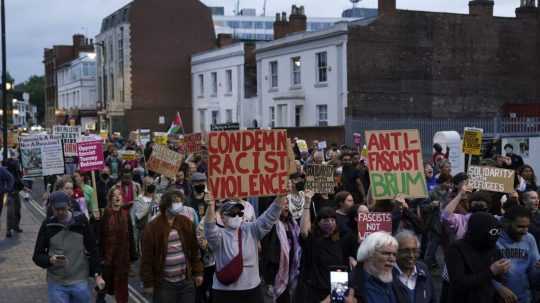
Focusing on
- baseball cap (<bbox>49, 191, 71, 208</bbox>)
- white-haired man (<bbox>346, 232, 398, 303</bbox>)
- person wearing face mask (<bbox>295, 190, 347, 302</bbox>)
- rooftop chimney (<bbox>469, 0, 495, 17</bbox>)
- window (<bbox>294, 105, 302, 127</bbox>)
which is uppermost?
rooftop chimney (<bbox>469, 0, 495, 17</bbox>)

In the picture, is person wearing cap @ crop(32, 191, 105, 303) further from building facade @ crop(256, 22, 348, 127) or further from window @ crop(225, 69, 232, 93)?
window @ crop(225, 69, 232, 93)

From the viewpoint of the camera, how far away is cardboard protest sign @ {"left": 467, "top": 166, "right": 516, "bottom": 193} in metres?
10.9

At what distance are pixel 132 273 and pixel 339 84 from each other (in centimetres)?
2274

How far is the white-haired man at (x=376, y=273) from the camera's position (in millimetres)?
5043

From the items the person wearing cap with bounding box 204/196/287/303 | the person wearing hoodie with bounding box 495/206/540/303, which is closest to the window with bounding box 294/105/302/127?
the person wearing cap with bounding box 204/196/287/303

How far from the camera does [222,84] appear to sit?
45.2 m

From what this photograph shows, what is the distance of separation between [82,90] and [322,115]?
129 ft

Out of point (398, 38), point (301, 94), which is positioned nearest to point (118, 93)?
point (301, 94)

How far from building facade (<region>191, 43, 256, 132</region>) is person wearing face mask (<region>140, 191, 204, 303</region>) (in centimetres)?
3452

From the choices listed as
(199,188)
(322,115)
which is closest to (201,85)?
(322,115)

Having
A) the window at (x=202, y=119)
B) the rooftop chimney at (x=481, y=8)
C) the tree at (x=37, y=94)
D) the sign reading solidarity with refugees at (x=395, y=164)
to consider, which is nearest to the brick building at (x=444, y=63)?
the rooftop chimney at (x=481, y=8)

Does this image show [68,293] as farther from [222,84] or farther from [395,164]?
[222,84]

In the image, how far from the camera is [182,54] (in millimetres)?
51625

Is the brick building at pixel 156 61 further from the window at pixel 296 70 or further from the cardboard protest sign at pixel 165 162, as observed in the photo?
the cardboard protest sign at pixel 165 162
